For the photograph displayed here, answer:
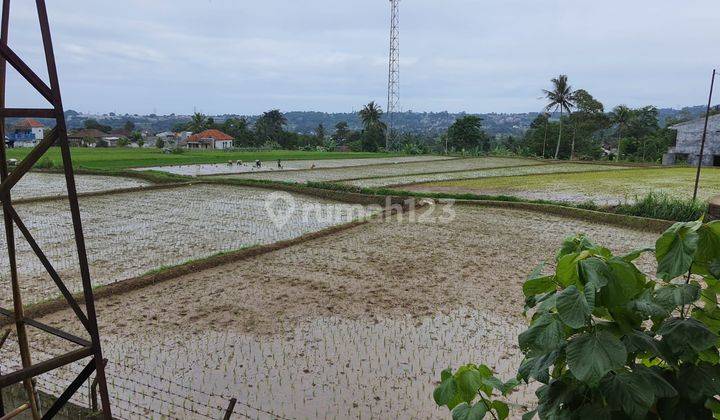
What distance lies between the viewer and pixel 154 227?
Result: 13438 mm

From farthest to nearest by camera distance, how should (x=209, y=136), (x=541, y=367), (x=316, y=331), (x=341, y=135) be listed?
(x=341, y=135), (x=209, y=136), (x=316, y=331), (x=541, y=367)

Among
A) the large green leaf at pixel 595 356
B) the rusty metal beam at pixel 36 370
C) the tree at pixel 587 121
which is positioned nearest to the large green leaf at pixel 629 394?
the large green leaf at pixel 595 356

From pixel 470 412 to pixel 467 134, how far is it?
53461 mm

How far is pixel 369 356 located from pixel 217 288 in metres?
3.63

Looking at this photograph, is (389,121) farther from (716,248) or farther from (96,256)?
(716,248)

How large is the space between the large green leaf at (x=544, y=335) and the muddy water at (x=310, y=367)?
11.5 ft

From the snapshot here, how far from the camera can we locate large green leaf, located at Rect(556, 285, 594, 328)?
1.22 metres

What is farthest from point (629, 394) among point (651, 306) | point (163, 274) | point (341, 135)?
point (341, 135)

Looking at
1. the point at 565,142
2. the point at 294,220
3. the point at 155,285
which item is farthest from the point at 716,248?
the point at 565,142

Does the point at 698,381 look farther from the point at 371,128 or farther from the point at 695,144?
the point at 371,128

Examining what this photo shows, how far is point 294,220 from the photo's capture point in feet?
48.0

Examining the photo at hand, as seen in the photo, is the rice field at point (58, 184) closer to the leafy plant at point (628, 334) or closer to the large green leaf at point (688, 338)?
the leafy plant at point (628, 334)

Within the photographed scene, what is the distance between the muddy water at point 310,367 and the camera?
15.9ft

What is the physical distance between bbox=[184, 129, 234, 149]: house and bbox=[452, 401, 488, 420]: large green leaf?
61.6 m
